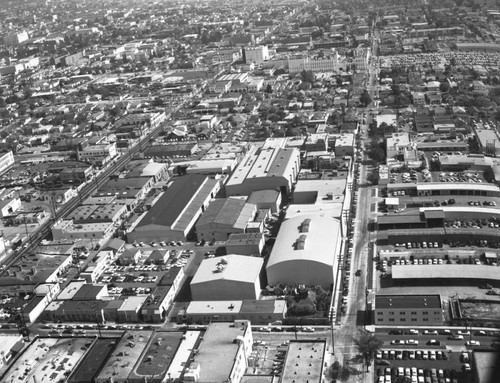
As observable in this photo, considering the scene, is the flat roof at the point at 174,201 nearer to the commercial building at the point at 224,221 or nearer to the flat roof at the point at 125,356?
the commercial building at the point at 224,221

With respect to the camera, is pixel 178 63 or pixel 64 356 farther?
pixel 178 63

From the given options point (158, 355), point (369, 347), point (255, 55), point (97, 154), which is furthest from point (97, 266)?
point (255, 55)

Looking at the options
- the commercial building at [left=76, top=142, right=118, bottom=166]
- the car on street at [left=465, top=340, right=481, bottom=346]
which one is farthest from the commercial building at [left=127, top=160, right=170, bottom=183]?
the car on street at [left=465, top=340, right=481, bottom=346]

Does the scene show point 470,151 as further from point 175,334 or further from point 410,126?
point 175,334

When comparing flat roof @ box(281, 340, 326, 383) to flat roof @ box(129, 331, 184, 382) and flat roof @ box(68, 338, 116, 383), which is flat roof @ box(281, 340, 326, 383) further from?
flat roof @ box(68, 338, 116, 383)

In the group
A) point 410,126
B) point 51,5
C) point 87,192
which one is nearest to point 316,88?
point 410,126

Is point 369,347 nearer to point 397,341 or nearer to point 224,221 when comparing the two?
point 397,341
